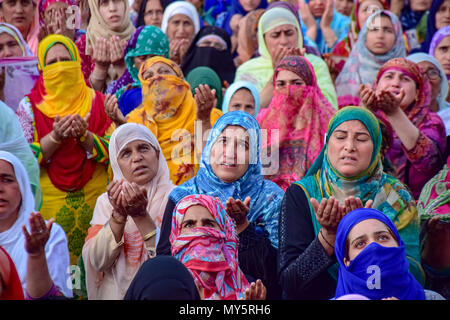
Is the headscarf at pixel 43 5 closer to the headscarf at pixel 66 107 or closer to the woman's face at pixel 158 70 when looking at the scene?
the headscarf at pixel 66 107

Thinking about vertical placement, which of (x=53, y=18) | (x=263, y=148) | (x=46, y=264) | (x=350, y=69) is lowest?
(x=46, y=264)

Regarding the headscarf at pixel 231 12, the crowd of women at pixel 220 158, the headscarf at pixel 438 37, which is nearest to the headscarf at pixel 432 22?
the crowd of women at pixel 220 158

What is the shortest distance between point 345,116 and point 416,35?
11.8ft

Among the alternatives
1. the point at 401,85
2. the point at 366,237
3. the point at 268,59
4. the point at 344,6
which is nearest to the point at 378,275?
the point at 366,237

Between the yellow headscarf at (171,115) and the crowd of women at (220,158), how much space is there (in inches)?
0.4

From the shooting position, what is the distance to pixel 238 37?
7.29 metres

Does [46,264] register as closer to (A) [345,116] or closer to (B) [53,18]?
(A) [345,116]

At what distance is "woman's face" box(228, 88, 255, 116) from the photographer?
216 inches

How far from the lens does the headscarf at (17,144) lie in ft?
15.0

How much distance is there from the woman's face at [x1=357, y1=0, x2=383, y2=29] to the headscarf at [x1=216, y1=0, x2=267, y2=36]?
112 cm

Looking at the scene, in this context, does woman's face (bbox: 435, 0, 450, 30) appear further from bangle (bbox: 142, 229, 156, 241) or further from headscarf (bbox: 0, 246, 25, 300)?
headscarf (bbox: 0, 246, 25, 300)

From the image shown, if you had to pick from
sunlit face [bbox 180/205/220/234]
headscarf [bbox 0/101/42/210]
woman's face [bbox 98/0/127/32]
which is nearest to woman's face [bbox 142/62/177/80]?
woman's face [bbox 98/0/127/32]

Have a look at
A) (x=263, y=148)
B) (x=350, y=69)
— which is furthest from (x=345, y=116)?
(x=350, y=69)
